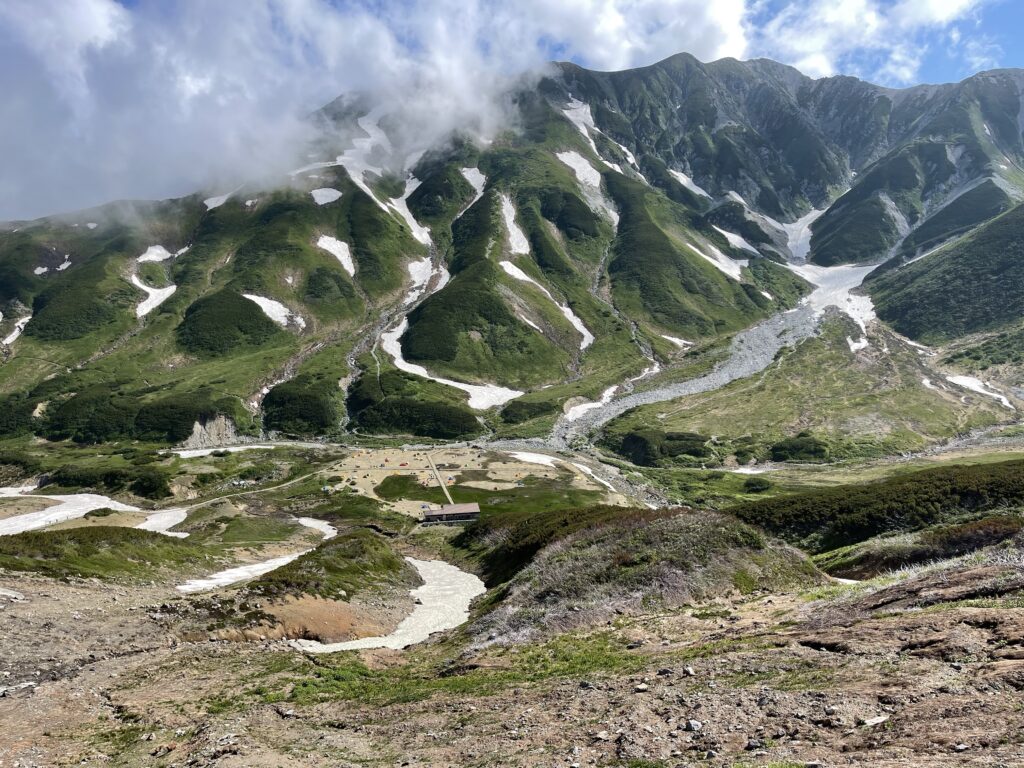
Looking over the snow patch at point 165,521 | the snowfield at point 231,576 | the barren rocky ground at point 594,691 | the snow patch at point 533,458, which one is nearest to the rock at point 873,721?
the barren rocky ground at point 594,691

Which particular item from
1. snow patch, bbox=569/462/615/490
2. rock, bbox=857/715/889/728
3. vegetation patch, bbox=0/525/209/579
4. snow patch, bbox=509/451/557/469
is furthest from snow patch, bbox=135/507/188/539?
rock, bbox=857/715/889/728

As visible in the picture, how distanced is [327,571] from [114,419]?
146 meters

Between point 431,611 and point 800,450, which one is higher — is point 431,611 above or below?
above

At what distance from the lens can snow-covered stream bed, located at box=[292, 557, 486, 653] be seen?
32438 millimetres

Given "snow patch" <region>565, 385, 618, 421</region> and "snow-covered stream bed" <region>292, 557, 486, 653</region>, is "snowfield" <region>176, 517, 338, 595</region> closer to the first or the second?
"snow-covered stream bed" <region>292, 557, 486, 653</region>

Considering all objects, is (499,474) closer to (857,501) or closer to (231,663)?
(857,501)

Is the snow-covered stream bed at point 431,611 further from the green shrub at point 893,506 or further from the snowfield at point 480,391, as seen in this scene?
the snowfield at point 480,391

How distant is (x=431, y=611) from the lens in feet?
135

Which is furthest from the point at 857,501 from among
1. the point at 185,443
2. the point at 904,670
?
the point at 185,443

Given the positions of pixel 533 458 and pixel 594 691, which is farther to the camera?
pixel 533 458

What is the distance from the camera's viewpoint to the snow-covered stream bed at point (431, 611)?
106 feet

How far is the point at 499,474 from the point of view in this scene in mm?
120125

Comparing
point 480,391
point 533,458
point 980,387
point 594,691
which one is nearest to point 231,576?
point 594,691

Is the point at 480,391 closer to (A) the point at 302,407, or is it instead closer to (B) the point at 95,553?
(A) the point at 302,407
